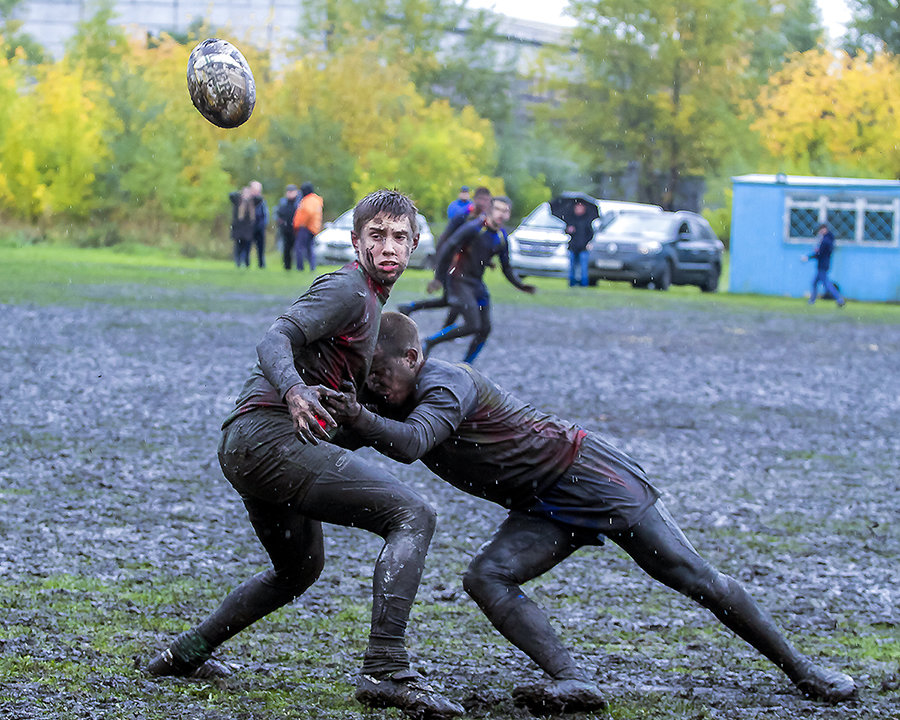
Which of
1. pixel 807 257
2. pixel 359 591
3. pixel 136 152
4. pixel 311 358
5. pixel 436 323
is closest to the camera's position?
pixel 311 358

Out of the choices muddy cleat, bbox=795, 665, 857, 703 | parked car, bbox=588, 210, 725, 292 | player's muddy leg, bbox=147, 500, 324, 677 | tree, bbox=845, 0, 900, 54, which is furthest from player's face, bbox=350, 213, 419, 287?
tree, bbox=845, 0, 900, 54

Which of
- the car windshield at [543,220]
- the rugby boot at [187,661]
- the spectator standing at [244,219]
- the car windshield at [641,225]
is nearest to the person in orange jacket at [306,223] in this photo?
the spectator standing at [244,219]

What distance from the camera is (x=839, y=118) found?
5866cm

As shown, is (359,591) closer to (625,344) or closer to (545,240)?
(625,344)

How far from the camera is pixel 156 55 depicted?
2601 inches

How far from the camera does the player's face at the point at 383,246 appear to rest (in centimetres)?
481

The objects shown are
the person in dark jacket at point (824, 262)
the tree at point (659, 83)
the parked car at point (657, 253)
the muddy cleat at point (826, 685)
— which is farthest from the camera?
the tree at point (659, 83)

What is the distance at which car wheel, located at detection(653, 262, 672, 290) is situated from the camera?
34.4m

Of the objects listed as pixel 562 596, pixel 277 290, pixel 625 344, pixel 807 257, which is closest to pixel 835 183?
pixel 807 257

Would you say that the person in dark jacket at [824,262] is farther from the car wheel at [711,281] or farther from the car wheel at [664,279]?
the car wheel at [664,279]

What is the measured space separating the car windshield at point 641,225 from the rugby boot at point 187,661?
98.8ft

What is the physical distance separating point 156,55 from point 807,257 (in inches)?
1544

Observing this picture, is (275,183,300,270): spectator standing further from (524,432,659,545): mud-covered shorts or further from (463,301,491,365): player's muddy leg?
(524,432,659,545): mud-covered shorts

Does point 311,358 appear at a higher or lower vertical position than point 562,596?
higher
